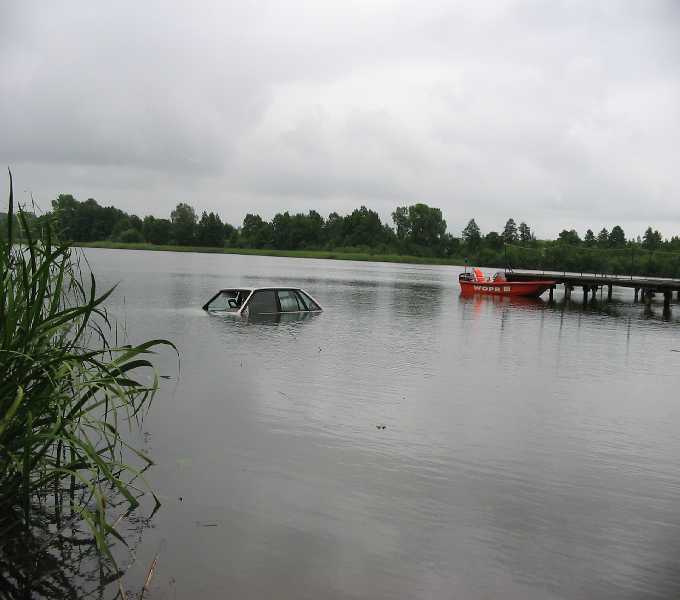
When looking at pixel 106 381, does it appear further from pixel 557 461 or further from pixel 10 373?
pixel 557 461

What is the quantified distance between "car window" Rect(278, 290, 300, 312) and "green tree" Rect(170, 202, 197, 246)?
163 metres

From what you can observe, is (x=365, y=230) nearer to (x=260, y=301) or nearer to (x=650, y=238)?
(x=650, y=238)

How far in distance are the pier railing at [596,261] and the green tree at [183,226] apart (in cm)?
10649

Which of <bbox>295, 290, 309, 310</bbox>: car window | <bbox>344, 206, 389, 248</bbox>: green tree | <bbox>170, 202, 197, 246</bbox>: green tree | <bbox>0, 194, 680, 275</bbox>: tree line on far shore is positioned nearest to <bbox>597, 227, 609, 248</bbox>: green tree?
<bbox>0, 194, 680, 275</bbox>: tree line on far shore

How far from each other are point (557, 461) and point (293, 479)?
145 inches

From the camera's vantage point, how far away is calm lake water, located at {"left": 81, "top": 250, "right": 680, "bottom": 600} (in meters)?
5.86

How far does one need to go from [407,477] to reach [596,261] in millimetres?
92647

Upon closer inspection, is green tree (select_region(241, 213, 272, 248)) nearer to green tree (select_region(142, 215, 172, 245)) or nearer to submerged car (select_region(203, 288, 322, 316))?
green tree (select_region(142, 215, 172, 245))

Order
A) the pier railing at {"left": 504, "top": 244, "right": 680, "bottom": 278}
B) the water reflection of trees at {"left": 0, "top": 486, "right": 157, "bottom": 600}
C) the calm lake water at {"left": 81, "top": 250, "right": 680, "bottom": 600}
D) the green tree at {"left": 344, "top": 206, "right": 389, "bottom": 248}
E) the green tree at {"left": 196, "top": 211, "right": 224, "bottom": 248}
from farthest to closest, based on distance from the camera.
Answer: the green tree at {"left": 344, "top": 206, "right": 389, "bottom": 248}, the green tree at {"left": 196, "top": 211, "right": 224, "bottom": 248}, the pier railing at {"left": 504, "top": 244, "right": 680, "bottom": 278}, the calm lake water at {"left": 81, "top": 250, "right": 680, "bottom": 600}, the water reflection of trees at {"left": 0, "top": 486, "right": 157, "bottom": 600}

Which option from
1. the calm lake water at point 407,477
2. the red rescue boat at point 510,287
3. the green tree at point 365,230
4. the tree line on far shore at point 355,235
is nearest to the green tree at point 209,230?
the tree line on far shore at point 355,235

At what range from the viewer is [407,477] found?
8359 mm

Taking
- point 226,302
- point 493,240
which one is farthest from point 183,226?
point 226,302

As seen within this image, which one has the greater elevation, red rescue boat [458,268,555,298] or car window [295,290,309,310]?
car window [295,290,309,310]

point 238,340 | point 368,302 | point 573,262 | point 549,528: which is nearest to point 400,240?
point 573,262
